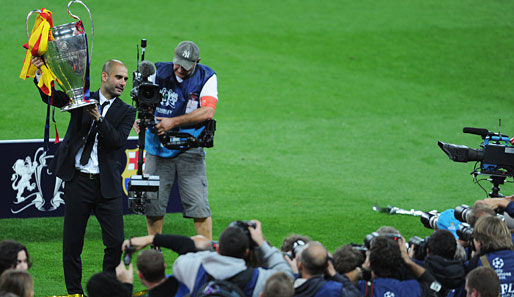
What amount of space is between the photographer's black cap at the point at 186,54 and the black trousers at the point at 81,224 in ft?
4.47

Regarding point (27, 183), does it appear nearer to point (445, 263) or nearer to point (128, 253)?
point (128, 253)

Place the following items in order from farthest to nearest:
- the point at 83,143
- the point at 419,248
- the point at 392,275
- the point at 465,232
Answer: the point at 83,143 < the point at 465,232 < the point at 419,248 < the point at 392,275

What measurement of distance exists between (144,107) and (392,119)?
30.8ft

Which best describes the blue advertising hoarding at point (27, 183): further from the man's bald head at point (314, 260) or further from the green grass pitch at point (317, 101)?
the man's bald head at point (314, 260)

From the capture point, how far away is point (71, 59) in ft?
21.1

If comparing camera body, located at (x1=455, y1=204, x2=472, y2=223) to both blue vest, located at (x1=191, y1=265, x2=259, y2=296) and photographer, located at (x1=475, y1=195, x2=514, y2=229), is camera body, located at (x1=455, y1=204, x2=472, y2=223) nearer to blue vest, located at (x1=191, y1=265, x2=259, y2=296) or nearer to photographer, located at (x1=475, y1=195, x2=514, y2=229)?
photographer, located at (x1=475, y1=195, x2=514, y2=229)


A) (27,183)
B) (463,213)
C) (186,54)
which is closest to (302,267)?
(463,213)

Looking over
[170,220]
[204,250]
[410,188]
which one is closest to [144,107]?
[204,250]

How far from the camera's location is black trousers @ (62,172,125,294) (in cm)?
680

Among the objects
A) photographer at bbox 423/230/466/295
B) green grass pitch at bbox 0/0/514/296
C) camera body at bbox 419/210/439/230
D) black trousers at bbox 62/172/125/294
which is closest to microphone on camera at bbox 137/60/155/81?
black trousers at bbox 62/172/125/294

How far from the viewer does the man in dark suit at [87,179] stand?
6812 millimetres

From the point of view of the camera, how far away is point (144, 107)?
718cm

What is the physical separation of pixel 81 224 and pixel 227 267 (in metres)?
2.04

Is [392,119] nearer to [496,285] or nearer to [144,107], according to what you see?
[144,107]
